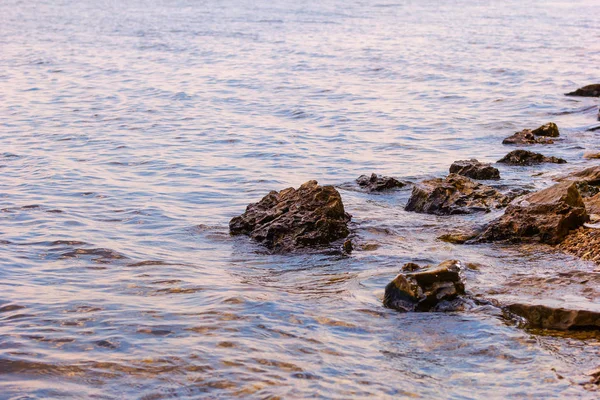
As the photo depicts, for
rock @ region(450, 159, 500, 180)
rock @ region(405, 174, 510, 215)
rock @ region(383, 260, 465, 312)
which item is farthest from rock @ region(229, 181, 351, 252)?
rock @ region(450, 159, 500, 180)

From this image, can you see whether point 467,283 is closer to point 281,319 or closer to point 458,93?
point 281,319

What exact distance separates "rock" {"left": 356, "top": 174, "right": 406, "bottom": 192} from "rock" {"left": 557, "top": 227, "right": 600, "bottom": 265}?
3487 mm

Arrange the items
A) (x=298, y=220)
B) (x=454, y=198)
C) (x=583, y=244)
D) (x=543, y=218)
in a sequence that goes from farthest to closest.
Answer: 1. (x=454, y=198)
2. (x=298, y=220)
3. (x=543, y=218)
4. (x=583, y=244)

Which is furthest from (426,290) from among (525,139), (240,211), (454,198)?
(525,139)

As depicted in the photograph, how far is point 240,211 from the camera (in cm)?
1058

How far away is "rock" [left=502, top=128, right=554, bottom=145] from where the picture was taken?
14367 millimetres

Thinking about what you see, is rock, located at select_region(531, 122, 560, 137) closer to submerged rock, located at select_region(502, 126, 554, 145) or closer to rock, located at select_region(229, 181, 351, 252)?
submerged rock, located at select_region(502, 126, 554, 145)

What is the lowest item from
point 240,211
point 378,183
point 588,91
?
point 240,211

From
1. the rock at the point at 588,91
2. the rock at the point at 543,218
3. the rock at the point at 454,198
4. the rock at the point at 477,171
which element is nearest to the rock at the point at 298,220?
the rock at the point at 454,198

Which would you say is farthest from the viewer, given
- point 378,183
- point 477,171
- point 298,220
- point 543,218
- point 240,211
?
point 477,171

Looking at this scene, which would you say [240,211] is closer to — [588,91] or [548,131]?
[548,131]

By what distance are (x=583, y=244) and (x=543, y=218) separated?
61 cm

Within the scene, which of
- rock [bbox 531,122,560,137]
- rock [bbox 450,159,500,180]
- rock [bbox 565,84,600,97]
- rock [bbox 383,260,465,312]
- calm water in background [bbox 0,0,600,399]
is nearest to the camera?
calm water in background [bbox 0,0,600,399]

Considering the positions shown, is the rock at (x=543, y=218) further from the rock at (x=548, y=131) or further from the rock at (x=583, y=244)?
the rock at (x=548, y=131)
